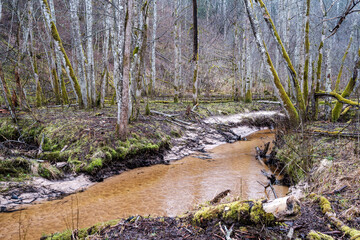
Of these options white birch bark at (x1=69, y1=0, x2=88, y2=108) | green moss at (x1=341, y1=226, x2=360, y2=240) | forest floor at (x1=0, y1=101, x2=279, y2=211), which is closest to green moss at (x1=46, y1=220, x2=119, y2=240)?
forest floor at (x1=0, y1=101, x2=279, y2=211)

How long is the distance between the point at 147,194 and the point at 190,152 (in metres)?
3.81

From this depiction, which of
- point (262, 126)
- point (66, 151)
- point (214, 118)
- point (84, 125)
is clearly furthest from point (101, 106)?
point (262, 126)

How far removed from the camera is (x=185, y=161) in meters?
8.09

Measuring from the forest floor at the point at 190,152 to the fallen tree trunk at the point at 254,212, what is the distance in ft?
0.20

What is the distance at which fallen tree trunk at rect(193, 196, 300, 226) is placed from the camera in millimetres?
2195

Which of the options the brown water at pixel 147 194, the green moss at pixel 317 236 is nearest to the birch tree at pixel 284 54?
the brown water at pixel 147 194

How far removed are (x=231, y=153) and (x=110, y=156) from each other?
16.0 ft

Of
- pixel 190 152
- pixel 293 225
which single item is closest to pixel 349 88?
pixel 190 152

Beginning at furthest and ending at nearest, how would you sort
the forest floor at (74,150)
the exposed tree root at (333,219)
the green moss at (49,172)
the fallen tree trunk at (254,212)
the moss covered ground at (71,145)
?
the moss covered ground at (71,145), the green moss at (49,172), the forest floor at (74,150), the exposed tree root at (333,219), the fallen tree trunk at (254,212)

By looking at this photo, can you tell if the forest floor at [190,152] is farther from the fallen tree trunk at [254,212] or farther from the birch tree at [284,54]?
the birch tree at [284,54]

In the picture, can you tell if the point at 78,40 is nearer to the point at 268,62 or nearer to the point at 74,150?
the point at 74,150

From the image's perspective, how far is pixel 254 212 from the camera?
2.40 m

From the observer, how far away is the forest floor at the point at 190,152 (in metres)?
2.57

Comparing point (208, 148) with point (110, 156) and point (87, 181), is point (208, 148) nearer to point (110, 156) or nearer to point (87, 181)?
point (110, 156)
